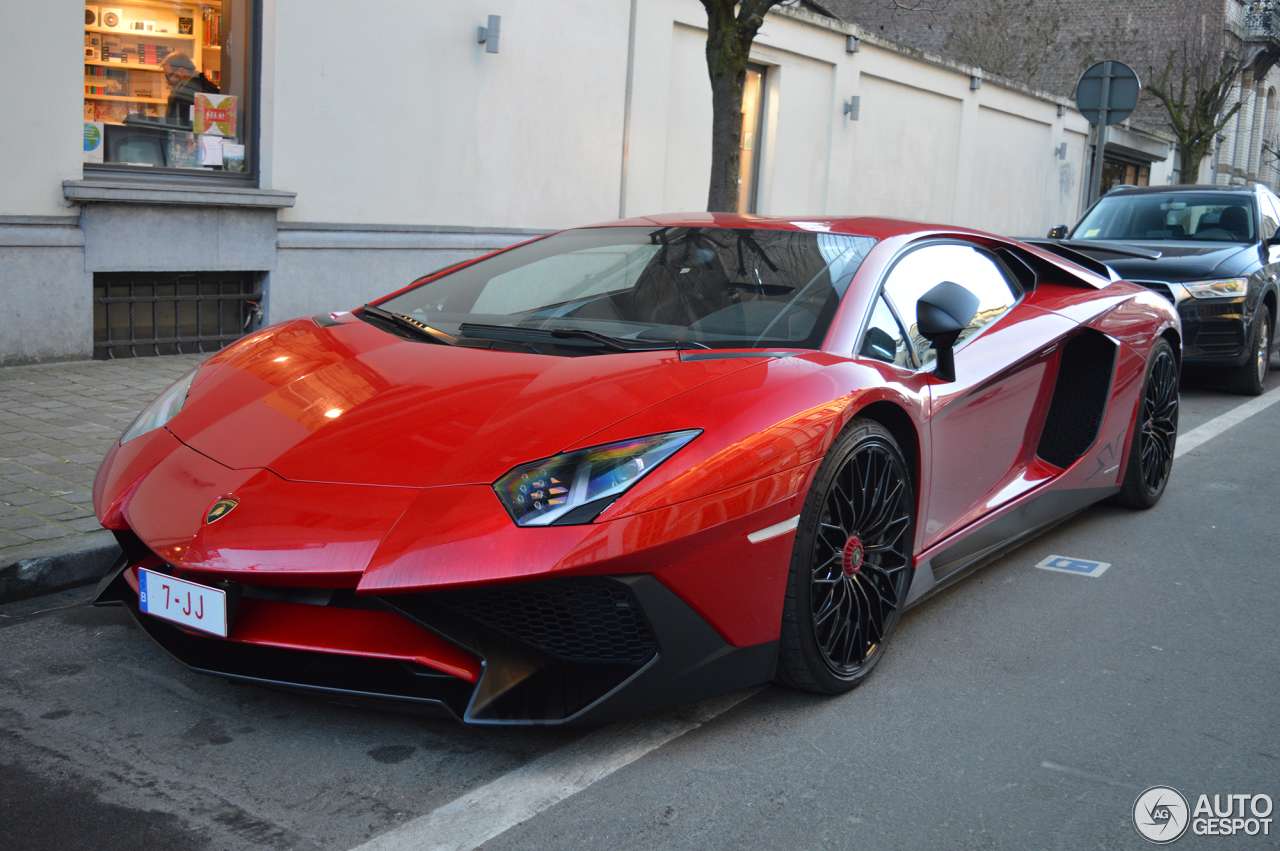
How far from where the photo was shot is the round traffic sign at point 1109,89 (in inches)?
486

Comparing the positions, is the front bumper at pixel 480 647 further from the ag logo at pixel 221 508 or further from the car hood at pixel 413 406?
the car hood at pixel 413 406

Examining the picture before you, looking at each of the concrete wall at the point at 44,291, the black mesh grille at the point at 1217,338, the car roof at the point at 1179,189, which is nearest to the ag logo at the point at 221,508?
the concrete wall at the point at 44,291

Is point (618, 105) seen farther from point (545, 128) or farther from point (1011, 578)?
point (1011, 578)

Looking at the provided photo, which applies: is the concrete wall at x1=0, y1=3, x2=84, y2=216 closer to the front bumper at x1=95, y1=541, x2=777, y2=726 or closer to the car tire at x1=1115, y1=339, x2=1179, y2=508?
the front bumper at x1=95, y1=541, x2=777, y2=726

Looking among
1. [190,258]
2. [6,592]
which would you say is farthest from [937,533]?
[190,258]

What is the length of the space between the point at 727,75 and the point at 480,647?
6.93m

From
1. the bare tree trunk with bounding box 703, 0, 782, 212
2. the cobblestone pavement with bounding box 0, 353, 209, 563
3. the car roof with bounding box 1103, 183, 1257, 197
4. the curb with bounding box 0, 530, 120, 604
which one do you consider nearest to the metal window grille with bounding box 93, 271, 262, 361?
the cobblestone pavement with bounding box 0, 353, 209, 563

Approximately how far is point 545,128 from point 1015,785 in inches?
360

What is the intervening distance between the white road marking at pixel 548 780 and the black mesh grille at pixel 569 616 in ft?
0.98

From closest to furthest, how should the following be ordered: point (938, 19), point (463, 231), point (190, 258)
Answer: point (190, 258), point (463, 231), point (938, 19)

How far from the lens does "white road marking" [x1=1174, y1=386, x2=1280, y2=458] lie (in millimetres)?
Answer: 6846

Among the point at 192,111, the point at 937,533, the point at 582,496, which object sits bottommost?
the point at 937,533

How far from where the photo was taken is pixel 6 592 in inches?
139

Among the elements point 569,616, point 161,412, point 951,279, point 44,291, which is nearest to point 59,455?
point 161,412
